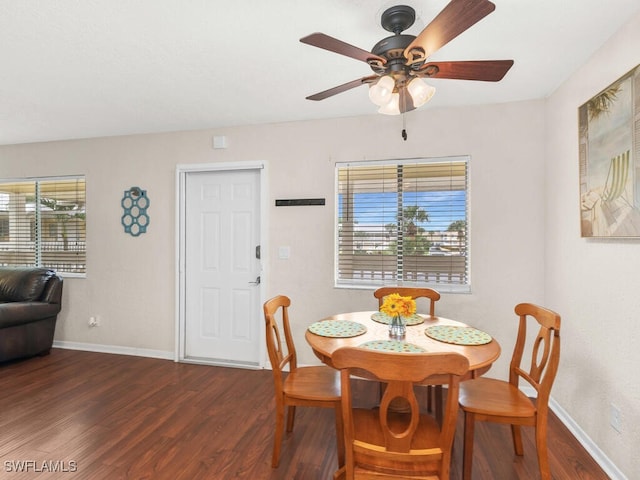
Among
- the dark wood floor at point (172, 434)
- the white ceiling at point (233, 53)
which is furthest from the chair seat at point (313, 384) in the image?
the white ceiling at point (233, 53)

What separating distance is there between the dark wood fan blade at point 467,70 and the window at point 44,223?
161 inches

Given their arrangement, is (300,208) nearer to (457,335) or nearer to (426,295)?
(426,295)

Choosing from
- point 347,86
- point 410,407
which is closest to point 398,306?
point 410,407

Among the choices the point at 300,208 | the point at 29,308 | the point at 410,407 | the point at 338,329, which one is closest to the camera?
the point at 410,407

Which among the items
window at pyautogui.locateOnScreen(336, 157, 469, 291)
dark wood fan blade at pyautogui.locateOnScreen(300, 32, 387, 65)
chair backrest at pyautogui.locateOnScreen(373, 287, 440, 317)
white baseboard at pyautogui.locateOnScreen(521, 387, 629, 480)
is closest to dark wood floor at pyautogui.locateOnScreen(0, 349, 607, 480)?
white baseboard at pyautogui.locateOnScreen(521, 387, 629, 480)

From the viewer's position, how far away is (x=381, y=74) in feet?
5.36

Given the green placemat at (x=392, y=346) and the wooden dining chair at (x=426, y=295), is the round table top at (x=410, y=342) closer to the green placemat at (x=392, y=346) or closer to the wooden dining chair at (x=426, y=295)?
the green placemat at (x=392, y=346)

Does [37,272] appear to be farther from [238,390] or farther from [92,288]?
[238,390]

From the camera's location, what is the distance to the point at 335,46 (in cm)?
140

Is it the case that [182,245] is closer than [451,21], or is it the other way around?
[451,21]

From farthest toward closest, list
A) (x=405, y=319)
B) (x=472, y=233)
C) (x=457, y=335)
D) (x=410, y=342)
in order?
(x=472, y=233) → (x=405, y=319) → (x=457, y=335) → (x=410, y=342)

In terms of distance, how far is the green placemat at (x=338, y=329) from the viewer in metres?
1.97

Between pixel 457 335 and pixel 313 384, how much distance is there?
34.8 inches

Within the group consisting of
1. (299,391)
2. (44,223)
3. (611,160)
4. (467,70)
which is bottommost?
(299,391)
